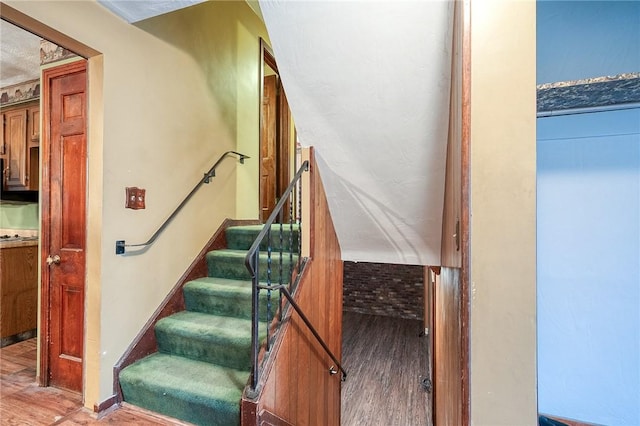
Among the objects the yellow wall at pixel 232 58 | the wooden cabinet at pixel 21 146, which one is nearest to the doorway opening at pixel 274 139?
the yellow wall at pixel 232 58

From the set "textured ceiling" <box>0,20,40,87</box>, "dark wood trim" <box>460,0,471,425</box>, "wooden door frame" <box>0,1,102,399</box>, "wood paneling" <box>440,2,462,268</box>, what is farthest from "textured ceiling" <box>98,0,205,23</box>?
"dark wood trim" <box>460,0,471,425</box>

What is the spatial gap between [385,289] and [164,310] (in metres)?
5.65

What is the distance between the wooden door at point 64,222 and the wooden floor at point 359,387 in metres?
0.18

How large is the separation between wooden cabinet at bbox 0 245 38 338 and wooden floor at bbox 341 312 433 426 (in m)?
3.54

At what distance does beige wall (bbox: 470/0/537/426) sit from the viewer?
2.52 feet

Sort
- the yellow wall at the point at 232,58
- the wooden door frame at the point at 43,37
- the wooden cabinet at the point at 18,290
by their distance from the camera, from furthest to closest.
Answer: the wooden cabinet at the point at 18,290 → the yellow wall at the point at 232,58 → the wooden door frame at the point at 43,37

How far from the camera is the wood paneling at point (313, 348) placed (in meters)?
1.56

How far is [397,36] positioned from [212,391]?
204cm

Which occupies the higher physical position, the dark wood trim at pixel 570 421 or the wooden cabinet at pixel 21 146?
the wooden cabinet at pixel 21 146

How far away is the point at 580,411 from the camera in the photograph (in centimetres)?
100

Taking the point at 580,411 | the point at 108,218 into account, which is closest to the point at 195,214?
the point at 108,218

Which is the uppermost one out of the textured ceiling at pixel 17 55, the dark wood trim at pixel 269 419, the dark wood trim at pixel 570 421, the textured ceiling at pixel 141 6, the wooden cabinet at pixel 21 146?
the textured ceiling at pixel 17 55

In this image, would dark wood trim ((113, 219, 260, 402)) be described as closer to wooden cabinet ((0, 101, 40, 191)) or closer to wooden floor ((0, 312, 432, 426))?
wooden floor ((0, 312, 432, 426))

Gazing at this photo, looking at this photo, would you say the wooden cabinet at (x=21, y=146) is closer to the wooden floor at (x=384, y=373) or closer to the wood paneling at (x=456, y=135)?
the wood paneling at (x=456, y=135)
